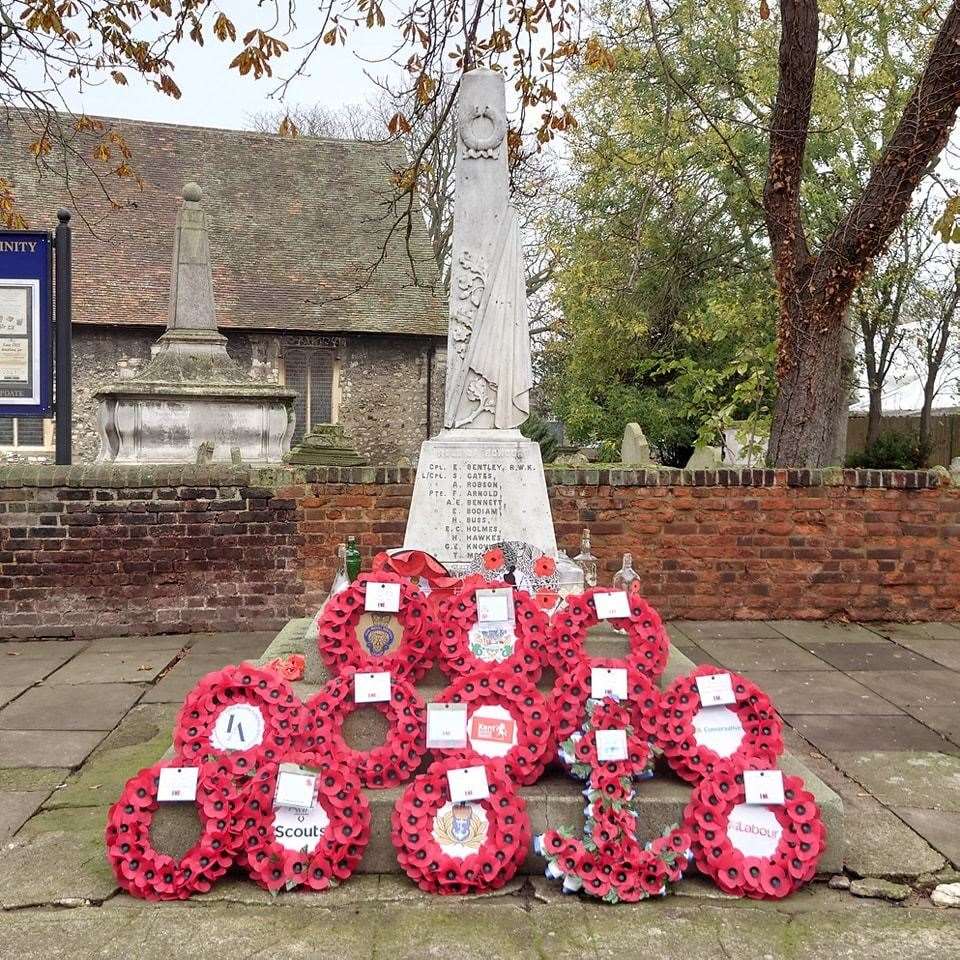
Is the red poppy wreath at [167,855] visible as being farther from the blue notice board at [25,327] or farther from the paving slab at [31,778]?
the blue notice board at [25,327]

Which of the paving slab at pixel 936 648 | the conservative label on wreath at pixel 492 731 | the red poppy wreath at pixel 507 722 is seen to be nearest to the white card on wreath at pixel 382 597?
the red poppy wreath at pixel 507 722

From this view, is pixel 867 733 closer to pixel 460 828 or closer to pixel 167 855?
pixel 460 828

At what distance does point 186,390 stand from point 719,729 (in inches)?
374

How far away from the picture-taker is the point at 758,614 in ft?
25.0

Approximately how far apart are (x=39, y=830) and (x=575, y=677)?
215cm

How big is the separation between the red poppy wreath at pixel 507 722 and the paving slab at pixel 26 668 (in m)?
3.58

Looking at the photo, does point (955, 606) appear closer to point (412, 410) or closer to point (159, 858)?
point (159, 858)

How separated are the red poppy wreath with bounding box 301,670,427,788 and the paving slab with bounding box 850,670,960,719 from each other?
3.20 m

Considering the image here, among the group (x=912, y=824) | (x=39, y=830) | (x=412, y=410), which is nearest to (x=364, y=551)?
(x=39, y=830)

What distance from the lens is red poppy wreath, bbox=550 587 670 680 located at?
3.81 meters

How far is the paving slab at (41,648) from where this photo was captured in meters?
6.55

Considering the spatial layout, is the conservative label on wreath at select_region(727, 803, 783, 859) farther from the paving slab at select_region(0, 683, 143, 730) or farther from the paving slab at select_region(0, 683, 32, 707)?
the paving slab at select_region(0, 683, 32, 707)

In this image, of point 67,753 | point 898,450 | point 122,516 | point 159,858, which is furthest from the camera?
point 898,450

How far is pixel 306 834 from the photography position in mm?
3162
